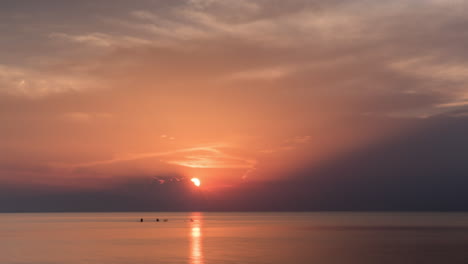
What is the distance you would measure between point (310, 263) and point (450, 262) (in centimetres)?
1597

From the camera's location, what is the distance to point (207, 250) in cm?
7131

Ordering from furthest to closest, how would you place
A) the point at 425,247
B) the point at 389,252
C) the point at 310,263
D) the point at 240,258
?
1. the point at 425,247
2. the point at 389,252
3. the point at 240,258
4. the point at 310,263

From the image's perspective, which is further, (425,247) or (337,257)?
(425,247)

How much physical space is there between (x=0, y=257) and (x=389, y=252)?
51.3 m

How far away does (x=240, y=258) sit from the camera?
59281 mm

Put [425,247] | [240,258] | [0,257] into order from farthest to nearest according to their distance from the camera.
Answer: [425,247] < [0,257] < [240,258]

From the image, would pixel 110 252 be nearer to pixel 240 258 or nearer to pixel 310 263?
pixel 240 258

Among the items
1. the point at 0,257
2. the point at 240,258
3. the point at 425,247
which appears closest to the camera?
the point at 240,258

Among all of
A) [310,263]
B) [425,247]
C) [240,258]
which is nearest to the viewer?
[310,263]

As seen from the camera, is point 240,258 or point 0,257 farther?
point 0,257

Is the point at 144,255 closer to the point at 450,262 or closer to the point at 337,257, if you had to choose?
the point at 337,257

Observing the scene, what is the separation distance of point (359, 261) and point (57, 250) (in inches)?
1681


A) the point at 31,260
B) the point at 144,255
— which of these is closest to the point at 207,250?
the point at 144,255

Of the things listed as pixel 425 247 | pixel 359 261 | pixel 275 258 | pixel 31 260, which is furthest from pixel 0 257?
pixel 425 247
